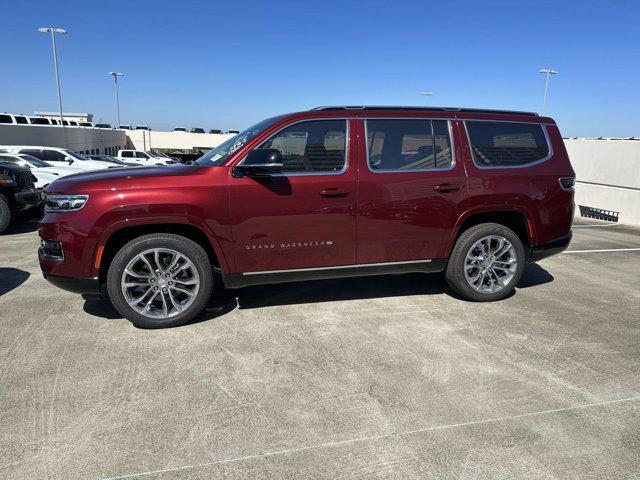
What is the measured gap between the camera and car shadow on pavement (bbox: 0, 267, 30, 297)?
515 cm

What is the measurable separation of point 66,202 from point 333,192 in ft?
7.55

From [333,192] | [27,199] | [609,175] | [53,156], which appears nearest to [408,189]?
[333,192]

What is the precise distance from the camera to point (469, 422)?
8.84 ft

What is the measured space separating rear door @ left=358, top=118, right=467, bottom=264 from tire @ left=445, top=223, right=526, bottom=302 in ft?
0.79

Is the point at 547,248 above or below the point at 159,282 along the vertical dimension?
above

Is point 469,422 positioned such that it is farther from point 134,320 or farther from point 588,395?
point 134,320

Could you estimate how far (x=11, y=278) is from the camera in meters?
5.50

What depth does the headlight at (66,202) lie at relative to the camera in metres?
3.73

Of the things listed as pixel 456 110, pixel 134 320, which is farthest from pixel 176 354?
pixel 456 110

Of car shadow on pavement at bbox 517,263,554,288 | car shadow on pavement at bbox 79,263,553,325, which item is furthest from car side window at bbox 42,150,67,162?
car shadow on pavement at bbox 517,263,554,288

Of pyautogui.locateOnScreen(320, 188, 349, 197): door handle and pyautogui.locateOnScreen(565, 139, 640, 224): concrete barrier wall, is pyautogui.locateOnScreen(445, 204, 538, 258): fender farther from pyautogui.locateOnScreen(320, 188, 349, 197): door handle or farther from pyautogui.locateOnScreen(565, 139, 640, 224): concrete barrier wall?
pyautogui.locateOnScreen(565, 139, 640, 224): concrete barrier wall

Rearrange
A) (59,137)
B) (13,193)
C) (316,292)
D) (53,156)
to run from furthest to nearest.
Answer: (59,137) < (53,156) < (13,193) < (316,292)

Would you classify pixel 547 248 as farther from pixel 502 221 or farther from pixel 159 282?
pixel 159 282

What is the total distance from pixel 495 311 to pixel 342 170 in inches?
83.7
